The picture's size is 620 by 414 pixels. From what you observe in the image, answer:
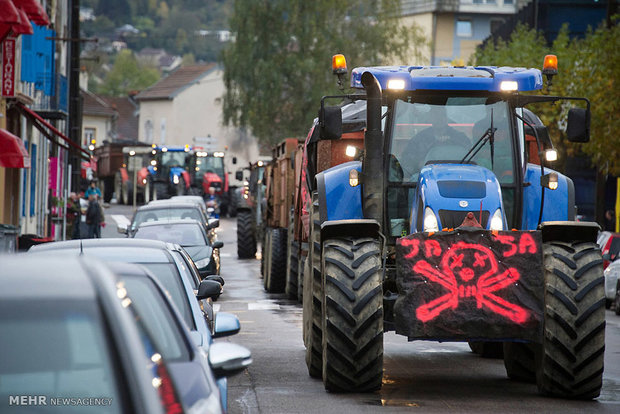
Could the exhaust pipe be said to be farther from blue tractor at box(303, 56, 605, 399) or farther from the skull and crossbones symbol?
the skull and crossbones symbol

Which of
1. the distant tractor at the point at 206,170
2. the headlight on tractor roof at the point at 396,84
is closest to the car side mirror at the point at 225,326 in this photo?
the headlight on tractor roof at the point at 396,84

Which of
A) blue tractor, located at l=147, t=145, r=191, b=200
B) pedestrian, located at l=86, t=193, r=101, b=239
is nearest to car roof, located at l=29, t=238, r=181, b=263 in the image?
pedestrian, located at l=86, t=193, r=101, b=239

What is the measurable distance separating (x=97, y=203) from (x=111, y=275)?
1382 inches

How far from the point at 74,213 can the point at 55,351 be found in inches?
1432

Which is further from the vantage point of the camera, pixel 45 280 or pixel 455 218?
pixel 455 218

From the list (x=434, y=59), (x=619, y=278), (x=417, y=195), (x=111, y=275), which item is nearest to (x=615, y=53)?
(x=619, y=278)

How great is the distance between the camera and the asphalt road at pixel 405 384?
1045cm

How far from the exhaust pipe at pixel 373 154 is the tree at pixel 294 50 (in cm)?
4928

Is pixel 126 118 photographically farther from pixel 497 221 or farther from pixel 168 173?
pixel 497 221

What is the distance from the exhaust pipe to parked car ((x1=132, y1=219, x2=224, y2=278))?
10894 millimetres

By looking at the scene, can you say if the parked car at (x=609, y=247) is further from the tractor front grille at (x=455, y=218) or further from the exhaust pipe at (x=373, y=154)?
the tractor front grille at (x=455, y=218)

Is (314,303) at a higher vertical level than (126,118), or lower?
lower

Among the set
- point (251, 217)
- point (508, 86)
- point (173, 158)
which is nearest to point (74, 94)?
point (251, 217)

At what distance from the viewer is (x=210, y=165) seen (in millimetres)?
57219
